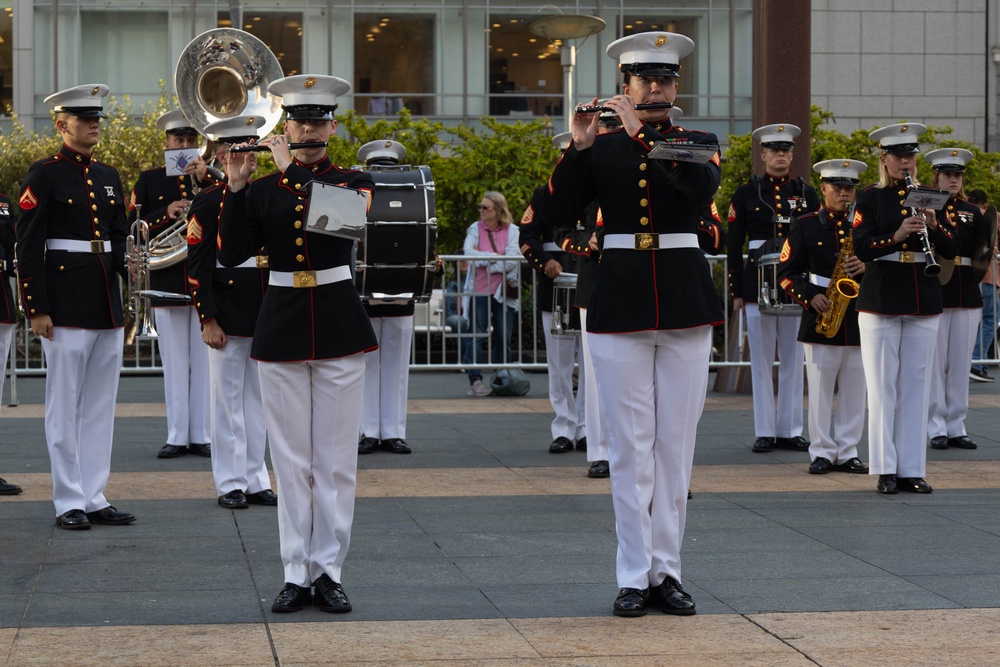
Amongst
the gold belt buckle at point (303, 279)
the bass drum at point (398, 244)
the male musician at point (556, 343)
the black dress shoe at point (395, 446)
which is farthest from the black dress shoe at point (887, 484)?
the gold belt buckle at point (303, 279)

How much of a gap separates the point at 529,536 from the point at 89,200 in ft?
9.96

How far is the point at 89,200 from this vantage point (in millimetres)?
8172

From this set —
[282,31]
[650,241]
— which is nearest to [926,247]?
[650,241]

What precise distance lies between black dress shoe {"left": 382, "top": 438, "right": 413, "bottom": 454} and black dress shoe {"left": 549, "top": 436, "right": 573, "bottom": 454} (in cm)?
106

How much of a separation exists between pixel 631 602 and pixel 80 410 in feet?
12.0

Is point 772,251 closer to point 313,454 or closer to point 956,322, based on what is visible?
point 956,322

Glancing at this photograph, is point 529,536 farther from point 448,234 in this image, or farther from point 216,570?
point 448,234

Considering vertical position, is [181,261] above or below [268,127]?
below

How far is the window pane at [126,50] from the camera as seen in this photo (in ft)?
108

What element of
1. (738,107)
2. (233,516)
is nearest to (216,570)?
(233,516)

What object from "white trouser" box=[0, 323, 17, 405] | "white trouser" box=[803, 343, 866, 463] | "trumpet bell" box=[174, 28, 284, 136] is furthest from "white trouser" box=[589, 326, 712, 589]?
"trumpet bell" box=[174, 28, 284, 136]

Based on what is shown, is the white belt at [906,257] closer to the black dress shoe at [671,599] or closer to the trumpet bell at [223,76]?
the black dress shoe at [671,599]

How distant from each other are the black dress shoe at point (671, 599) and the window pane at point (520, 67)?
91.3 feet

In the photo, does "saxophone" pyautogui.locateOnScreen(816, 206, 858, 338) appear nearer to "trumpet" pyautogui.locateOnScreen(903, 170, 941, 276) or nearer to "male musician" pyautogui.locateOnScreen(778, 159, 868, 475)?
"male musician" pyautogui.locateOnScreen(778, 159, 868, 475)
